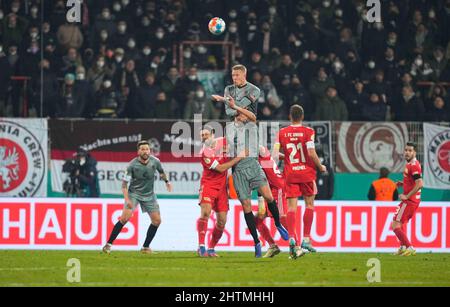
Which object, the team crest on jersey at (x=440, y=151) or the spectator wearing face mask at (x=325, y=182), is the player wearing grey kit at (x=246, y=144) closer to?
the spectator wearing face mask at (x=325, y=182)

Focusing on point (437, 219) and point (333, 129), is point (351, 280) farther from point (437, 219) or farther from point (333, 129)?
point (333, 129)

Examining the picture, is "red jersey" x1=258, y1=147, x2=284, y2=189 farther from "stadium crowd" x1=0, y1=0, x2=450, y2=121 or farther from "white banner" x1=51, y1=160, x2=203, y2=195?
"stadium crowd" x1=0, y1=0, x2=450, y2=121

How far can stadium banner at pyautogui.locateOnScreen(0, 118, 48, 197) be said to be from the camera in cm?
2116

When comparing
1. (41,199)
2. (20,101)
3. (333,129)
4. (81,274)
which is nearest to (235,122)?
(81,274)

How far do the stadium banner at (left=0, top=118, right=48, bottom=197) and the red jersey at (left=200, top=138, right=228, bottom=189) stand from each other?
6.12 meters

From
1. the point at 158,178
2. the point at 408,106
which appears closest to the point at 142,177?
the point at 158,178

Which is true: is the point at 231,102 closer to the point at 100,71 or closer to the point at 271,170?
the point at 271,170

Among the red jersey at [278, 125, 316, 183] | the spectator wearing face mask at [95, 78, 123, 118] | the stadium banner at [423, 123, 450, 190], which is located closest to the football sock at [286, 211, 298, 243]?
the red jersey at [278, 125, 316, 183]

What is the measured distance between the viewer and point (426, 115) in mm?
23406

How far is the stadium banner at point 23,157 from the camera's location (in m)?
21.2

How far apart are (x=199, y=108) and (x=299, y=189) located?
7588mm

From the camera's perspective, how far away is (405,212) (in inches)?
676

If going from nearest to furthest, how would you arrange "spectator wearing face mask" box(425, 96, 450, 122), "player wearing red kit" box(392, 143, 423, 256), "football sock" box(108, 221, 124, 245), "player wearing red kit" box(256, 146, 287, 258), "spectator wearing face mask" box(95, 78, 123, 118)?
"player wearing red kit" box(256, 146, 287, 258) → "football sock" box(108, 221, 124, 245) → "player wearing red kit" box(392, 143, 423, 256) → "spectator wearing face mask" box(95, 78, 123, 118) → "spectator wearing face mask" box(425, 96, 450, 122)

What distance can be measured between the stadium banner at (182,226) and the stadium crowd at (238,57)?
4.29m
